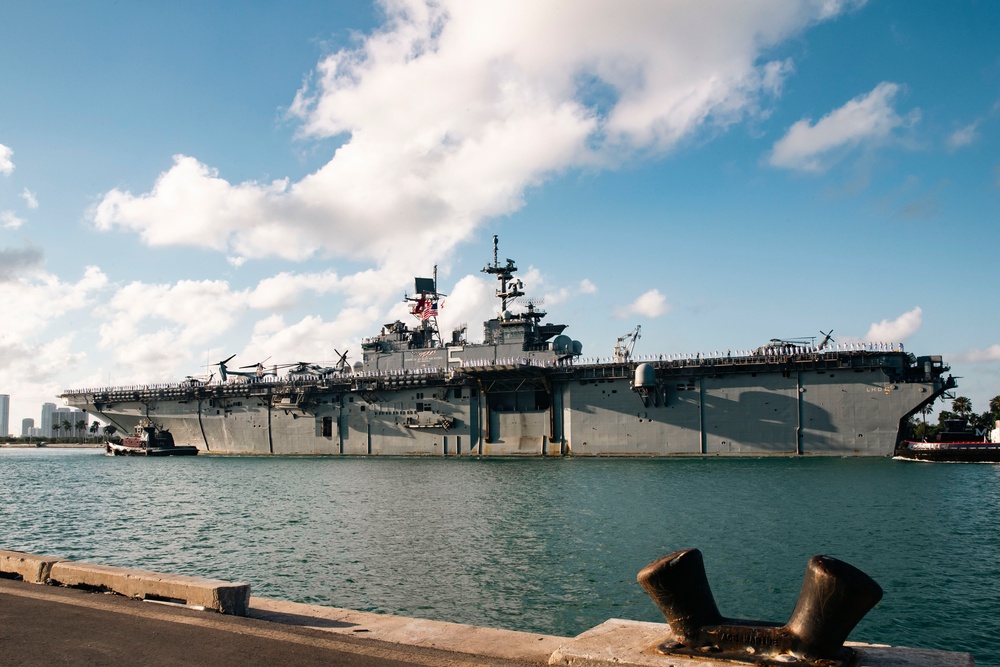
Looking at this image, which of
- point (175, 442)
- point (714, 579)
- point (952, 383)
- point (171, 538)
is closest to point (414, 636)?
point (714, 579)

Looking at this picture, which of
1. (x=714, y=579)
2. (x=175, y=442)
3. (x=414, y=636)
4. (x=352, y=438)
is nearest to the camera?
(x=414, y=636)

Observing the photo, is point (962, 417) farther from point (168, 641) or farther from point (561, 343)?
point (168, 641)

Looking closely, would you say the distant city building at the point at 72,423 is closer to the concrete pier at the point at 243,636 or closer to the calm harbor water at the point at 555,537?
the calm harbor water at the point at 555,537

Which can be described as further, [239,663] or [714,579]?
[714,579]

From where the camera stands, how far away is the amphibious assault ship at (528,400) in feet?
121

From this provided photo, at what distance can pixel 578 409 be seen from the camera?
139 feet

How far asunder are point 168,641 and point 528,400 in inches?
1551

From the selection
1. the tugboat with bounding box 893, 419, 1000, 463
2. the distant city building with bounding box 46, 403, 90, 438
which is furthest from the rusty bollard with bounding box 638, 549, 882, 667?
the distant city building with bounding box 46, 403, 90, 438

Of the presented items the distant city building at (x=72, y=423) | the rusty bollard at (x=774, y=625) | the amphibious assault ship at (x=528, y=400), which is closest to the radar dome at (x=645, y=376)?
the amphibious assault ship at (x=528, y=400)

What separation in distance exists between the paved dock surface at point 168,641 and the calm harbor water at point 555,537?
14.5 feet

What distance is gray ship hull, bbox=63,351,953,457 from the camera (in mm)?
36844

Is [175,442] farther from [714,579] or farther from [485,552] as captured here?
[714,579]

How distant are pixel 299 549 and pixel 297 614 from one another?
8.87 meters

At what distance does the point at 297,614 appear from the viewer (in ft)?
23.6
